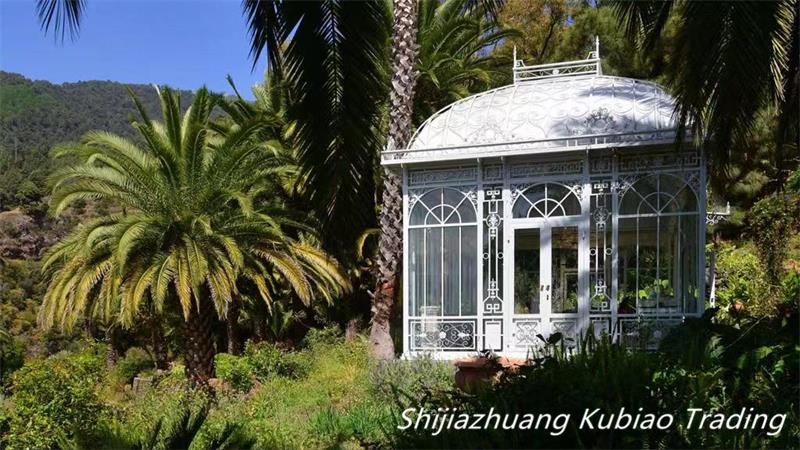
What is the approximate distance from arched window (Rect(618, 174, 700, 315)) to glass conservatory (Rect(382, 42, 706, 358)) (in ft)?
0.07

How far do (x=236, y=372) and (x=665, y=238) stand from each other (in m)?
7.64

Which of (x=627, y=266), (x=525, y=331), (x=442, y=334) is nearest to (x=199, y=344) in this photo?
(x=442, y=334)

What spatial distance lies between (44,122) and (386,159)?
4824cm

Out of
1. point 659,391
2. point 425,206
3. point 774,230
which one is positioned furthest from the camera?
point 774,230

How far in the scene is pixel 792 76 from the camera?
1024cm

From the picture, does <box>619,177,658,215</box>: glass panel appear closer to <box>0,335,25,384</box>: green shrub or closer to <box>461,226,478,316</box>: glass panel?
<box>461,226,478,316</box>: glass panel

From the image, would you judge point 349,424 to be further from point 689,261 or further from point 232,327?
point 232,327

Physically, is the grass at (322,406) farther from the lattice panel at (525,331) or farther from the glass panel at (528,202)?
the glass panel at (528,202)

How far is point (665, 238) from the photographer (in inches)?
471

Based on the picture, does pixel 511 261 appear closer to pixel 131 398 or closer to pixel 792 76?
pixel 792 76

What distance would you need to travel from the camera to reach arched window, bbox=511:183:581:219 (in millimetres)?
11961

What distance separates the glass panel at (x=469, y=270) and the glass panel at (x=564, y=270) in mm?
1423

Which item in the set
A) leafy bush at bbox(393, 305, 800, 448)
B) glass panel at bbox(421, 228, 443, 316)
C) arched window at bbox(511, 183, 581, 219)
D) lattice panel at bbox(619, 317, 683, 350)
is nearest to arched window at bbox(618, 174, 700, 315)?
lattice panel at bbox(619, 317, 683, 350)

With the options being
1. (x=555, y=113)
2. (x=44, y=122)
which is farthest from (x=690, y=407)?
(x=44, y=122)
